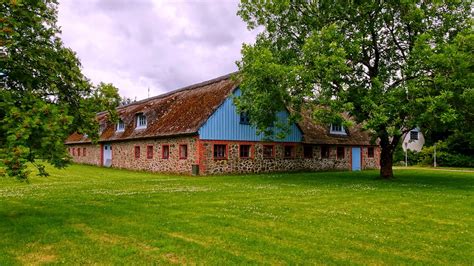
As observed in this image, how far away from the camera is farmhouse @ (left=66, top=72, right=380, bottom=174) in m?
28.4

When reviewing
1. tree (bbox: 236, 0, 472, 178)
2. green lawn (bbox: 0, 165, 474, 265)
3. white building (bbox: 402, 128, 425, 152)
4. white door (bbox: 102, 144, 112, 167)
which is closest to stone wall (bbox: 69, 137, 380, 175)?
white door (bbox: 102, 144, 112, 167)

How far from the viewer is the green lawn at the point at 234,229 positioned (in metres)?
7.50

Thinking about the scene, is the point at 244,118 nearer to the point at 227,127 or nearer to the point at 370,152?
the point at 227,127

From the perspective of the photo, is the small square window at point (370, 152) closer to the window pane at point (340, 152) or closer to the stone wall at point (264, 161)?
the stone wall at point (264, 161)

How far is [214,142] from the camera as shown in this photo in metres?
28.4

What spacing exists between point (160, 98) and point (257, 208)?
2889 centimetres

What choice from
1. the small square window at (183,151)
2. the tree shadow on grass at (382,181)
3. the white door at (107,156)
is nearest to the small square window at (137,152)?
the white door at (107,156)

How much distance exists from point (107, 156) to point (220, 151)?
50.9ft

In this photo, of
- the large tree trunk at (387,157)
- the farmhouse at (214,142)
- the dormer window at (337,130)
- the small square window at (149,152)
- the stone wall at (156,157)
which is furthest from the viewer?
the dormer window at (337,130)

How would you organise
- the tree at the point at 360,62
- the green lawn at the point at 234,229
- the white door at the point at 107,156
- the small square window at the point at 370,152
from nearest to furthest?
the green lawn at the point at 234,229 → the tree at the point at 360,62 → the small square window at the point at 370,152 → the white door at the point at 107,156

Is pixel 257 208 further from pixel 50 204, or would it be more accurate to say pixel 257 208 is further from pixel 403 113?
pixel 403 113

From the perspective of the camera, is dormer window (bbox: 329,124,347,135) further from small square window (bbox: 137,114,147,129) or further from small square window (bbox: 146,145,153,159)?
small square window (bbox: 137,114,147,129)

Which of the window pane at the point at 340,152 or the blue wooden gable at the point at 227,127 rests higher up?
the blue wooden gable at the point at 227,127

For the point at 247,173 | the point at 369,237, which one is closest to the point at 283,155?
the point at 247,173
